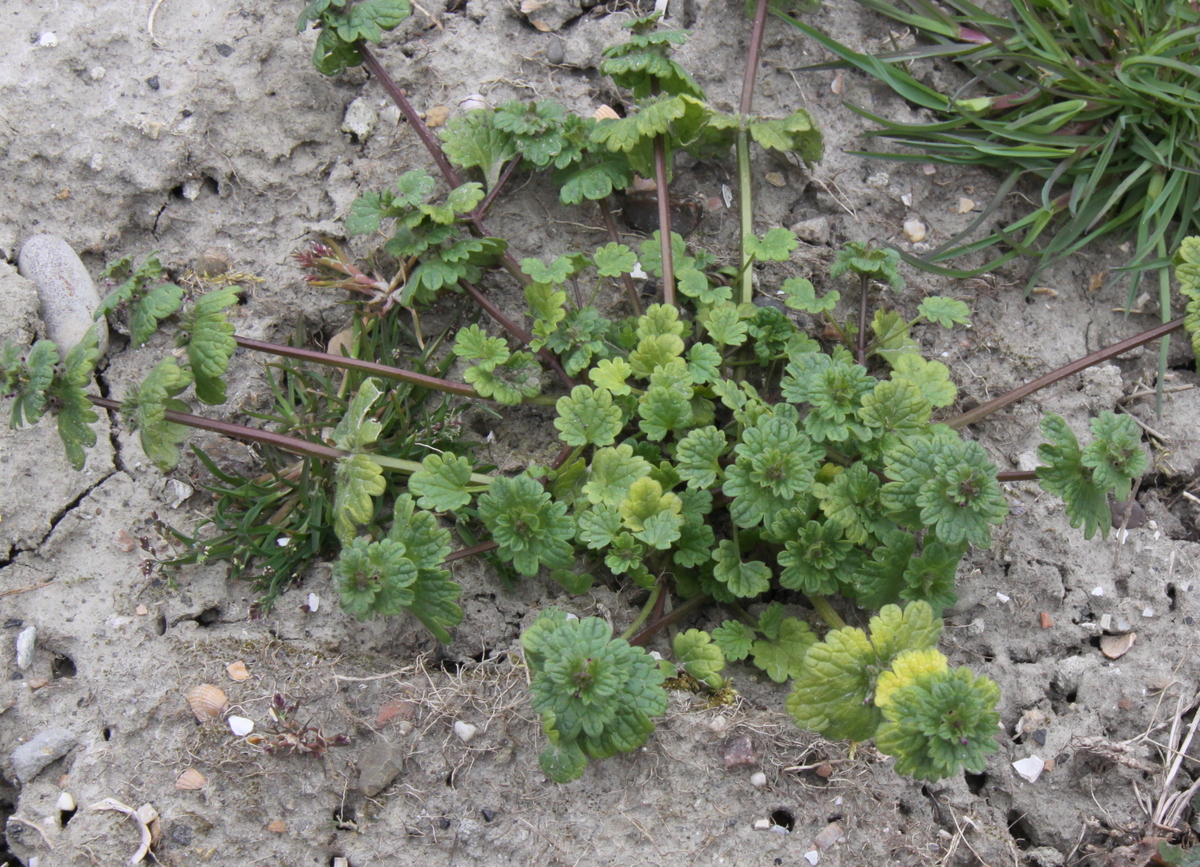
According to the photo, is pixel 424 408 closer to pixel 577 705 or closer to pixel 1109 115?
pixel 577 705

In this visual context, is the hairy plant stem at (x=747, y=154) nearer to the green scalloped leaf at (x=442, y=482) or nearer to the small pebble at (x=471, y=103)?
the small pebble at (x=471, y=103)

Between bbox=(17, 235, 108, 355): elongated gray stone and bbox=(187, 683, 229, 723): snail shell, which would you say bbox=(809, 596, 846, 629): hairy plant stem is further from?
bbox=(17, 235, 108, 355): elongated gray stone

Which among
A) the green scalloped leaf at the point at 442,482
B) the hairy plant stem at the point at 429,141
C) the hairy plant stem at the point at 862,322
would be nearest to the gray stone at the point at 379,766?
the green scalloped leaf at the point at 442,482


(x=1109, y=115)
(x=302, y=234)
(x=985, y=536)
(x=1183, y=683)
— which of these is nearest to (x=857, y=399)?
(x=985, y=536)

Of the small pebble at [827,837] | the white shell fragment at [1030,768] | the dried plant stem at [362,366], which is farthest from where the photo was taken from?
the dried plant stem at [362,366]

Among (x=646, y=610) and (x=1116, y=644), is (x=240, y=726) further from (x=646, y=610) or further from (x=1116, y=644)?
(x=1116, y=644)

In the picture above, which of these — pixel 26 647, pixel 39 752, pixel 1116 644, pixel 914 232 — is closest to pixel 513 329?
pixel 914 232
